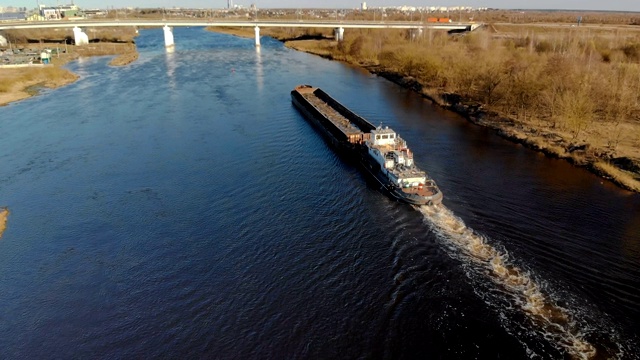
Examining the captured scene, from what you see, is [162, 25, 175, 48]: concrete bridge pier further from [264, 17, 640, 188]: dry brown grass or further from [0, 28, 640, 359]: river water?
[0, 28, 640, 359]: river water

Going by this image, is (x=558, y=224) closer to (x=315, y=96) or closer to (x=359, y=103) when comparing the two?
(x=359, y=103)

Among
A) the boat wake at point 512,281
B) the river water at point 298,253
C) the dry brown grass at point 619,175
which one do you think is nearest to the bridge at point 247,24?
the river water at point 298,253

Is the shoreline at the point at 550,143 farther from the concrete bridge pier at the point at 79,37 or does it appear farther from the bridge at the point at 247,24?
the concrete bridge pier at the point at 79,37

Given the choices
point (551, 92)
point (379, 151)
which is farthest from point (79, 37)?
point (551, 92)

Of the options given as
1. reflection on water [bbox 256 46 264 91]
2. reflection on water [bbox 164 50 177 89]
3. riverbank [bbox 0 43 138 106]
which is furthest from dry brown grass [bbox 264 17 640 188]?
riverbank [bbox 0 43 138 106]

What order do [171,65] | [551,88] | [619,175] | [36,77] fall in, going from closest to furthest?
[619,175]
[551,88]
[36,77]
[171,65]

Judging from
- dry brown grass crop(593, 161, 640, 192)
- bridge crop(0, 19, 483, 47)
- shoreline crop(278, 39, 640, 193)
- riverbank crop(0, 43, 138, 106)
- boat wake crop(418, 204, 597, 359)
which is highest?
bridge crop(0, 19, 483, 47)

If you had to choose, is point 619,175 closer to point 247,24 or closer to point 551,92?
point 551,92
